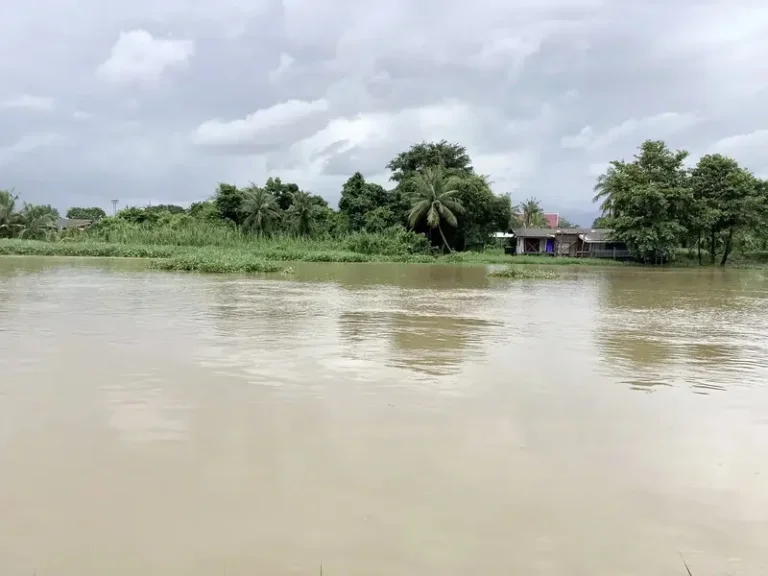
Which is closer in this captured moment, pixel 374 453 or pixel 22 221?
pixel 374 453

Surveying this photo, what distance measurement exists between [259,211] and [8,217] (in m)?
21.3

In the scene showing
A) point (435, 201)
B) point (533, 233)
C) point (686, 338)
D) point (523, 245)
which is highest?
point (435, 201)

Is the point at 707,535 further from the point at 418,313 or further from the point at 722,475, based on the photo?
the point at 418,313

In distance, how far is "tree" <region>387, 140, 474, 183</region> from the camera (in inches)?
2042

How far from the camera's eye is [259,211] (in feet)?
155

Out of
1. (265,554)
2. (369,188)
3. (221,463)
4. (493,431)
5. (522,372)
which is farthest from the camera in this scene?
(369,188)

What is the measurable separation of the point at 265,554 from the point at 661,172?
151ft

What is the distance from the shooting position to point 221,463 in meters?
4.50

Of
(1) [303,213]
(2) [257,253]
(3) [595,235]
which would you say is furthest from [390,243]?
(3) [595,235]

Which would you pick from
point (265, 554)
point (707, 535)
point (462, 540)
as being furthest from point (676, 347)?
point (265, 554)

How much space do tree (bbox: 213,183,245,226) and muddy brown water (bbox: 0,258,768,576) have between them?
131 feet

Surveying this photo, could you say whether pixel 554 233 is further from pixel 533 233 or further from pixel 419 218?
pixel 419 218

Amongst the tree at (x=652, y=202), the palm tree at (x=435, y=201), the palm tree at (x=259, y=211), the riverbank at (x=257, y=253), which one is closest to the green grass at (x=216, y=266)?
the riverbank at (x=257, y=253)

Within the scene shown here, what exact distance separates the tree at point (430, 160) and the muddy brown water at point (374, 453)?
4250 cm
